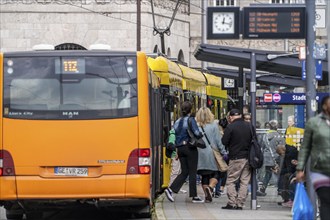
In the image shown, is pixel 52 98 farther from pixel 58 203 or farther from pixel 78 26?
pixel 78 26

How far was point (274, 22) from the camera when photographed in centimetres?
1562

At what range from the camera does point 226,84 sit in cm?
3403

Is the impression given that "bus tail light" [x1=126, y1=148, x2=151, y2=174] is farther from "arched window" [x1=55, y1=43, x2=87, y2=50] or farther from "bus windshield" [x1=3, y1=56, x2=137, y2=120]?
"arched window" [x1=55, y1=43, x2=87, y2=50]

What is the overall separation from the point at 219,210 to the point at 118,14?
39940 mm

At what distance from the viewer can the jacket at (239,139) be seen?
1825cm

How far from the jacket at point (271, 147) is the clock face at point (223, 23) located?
→ 6.16 m

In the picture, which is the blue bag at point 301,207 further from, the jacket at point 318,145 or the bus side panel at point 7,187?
the bus side panel at point 7,187

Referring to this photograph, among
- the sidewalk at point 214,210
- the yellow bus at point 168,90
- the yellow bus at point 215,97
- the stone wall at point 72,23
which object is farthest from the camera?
the stone wall at point 72,23

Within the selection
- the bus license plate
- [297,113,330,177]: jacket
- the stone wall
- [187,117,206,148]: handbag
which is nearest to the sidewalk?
[187,117,206,148]: handbag

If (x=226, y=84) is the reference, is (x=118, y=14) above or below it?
above

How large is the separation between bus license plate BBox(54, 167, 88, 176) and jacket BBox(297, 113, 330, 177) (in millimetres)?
4703

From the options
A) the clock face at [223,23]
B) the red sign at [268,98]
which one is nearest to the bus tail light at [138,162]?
the clock face at [223,23]

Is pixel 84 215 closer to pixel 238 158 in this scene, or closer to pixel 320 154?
pixel 238 158

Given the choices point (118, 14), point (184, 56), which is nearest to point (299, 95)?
point (118, 14)
